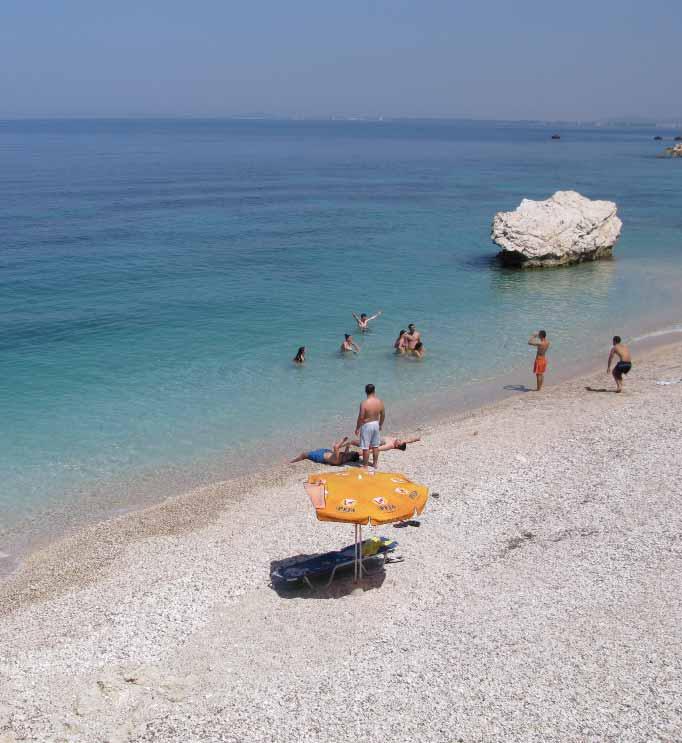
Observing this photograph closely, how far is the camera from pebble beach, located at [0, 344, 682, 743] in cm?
888

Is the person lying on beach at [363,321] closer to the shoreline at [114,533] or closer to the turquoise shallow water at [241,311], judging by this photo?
the turquoise shallow water at [241,311]

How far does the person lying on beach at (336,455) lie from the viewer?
17000 mm

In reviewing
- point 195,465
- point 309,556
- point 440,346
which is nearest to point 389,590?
point 309,556

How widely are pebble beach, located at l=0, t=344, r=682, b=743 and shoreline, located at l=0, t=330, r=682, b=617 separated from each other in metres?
0.05

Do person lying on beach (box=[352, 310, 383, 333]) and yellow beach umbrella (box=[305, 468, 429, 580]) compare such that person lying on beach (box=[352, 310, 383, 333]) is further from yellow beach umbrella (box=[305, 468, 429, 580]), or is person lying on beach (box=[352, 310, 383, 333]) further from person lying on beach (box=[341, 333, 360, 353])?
yellow beach umbrella (box=[305, 468, 429, 580])

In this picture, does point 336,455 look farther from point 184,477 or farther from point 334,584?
point 334,584

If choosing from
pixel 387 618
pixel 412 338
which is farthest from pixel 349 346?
pixel 387 618

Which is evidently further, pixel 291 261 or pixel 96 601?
pixel 291 261

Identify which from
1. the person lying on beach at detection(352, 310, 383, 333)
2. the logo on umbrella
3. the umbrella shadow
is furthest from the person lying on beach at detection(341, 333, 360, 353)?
the logo on umbrella

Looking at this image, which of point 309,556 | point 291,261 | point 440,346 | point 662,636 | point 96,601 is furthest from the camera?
point 291,261

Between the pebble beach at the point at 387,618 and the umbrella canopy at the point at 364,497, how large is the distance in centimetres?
147

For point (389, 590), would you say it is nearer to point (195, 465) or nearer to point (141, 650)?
point (141, 650)

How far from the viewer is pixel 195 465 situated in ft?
57.9

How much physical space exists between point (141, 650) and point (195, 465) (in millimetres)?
7421
